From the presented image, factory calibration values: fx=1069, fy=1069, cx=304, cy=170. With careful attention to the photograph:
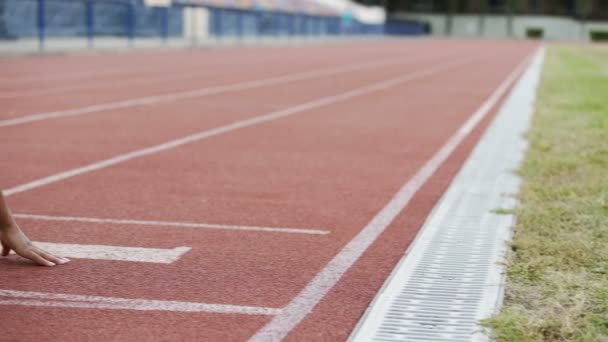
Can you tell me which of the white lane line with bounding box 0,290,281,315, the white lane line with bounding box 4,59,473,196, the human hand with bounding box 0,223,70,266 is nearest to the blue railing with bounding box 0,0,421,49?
the white lane line with bounding box 4,59,473,196

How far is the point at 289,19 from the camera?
176 ft

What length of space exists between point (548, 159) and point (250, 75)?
12.9 meters

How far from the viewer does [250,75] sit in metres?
20.4

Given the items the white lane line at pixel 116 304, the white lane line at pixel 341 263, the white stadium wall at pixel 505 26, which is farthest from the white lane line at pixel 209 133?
the white stadium wall at pixel 505 26

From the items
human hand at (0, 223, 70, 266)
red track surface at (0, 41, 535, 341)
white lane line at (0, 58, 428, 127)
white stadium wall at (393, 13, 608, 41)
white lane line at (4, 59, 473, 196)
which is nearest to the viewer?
red track surface at (0, 41, 535, 341)

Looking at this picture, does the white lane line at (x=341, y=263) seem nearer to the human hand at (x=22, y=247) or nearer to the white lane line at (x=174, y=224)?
the white lane line at (x=174, y=224)

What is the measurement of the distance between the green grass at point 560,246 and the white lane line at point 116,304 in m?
0.90

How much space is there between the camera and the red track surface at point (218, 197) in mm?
3783

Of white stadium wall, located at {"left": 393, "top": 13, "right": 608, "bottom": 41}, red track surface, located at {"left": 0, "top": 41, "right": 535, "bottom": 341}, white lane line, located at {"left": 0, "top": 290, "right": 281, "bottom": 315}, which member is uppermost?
white lane line, located at {"left": 0, "top": 290, "right": 281, "bottom": 315}

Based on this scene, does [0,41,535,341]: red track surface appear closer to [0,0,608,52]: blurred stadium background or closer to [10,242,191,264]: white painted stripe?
[10,242,191,264]: white painted stripe

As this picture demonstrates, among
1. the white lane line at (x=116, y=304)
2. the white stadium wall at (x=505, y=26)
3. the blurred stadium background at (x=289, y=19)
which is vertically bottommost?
the white stadium wall at (x=505, y=26)

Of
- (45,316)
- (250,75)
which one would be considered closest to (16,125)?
(45,316)

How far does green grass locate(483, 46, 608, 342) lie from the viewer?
3566 mm

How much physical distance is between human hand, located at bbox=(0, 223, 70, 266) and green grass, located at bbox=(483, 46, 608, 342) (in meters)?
1.92
